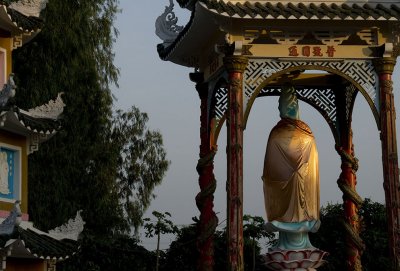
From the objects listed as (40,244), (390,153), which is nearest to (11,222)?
(40,244)

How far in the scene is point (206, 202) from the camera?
1326cm

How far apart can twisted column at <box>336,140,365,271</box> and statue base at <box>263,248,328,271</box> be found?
119 cm

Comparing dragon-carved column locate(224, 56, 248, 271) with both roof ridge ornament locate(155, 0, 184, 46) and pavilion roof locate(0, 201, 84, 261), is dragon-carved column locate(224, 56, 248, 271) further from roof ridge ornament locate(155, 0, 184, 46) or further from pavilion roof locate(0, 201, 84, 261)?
roof ridge ornament locate(155, 0, 184, 46)

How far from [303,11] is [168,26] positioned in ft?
A: 10.9

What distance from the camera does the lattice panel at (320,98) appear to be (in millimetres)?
14078

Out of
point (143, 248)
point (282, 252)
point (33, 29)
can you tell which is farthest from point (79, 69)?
point (282, 252)

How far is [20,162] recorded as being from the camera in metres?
12.7

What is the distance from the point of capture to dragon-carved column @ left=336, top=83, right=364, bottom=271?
13.4 metres

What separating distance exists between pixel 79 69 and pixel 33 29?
231 inches

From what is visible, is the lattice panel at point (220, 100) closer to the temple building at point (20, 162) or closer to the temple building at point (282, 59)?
the temple building at point (282, 59)

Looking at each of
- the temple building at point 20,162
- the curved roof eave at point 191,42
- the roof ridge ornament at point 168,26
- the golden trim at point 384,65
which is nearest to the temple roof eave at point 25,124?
the temple building at point 20,162

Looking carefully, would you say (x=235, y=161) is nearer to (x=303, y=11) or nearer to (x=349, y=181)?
(x=303, y=11)

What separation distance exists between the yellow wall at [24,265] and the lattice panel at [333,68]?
150 inches

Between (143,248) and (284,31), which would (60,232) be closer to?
(284,31)
